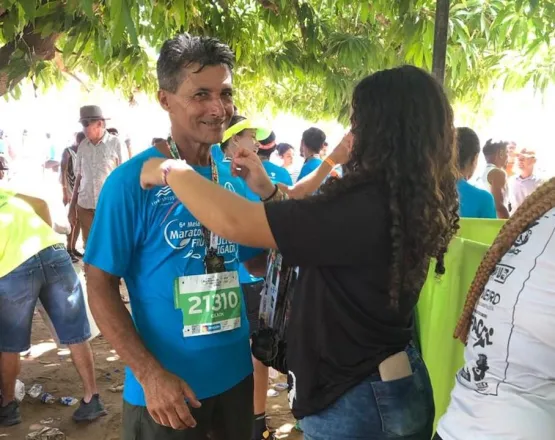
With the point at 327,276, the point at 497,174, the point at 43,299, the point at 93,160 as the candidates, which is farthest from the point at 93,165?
the point at 327,276

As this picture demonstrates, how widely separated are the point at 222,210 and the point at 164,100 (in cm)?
60

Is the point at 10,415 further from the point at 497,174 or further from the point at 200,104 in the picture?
the point at 497,174

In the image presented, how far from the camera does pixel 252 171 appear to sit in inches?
77.4

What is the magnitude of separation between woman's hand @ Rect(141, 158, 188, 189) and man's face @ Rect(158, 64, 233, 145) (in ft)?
0.96

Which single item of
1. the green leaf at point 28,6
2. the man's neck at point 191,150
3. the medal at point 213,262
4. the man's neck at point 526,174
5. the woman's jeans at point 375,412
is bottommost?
the woman's jeans at point 375,412

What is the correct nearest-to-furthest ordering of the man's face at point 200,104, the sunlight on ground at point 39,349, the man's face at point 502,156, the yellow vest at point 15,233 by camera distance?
the man's face at point 200,104 → the yellow vest at point 15,233 → the sunlight on ground at point 39,349 → the man's face at point 502,156

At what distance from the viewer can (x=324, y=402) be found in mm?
1499

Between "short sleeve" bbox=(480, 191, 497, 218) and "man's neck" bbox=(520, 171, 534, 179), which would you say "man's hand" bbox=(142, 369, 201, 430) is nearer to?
"short sleeve" bbox=(480, 191, 497, 218)

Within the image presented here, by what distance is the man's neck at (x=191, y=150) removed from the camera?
1836 mm

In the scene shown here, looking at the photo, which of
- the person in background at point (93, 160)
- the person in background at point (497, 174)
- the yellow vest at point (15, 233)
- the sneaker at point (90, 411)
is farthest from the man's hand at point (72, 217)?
the person in background at point (497, 174)

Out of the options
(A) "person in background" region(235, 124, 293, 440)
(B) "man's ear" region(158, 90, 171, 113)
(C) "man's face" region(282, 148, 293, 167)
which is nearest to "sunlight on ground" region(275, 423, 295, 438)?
(A) "person in background" region(235, 124, 293, 440)

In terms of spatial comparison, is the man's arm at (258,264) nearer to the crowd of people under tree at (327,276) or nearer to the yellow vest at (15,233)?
the crowd of people under tree at (327,276)

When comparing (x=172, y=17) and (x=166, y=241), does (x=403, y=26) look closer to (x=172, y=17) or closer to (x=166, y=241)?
(x=172, y=17)

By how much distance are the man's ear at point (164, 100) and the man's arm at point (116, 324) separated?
23.6 inches
